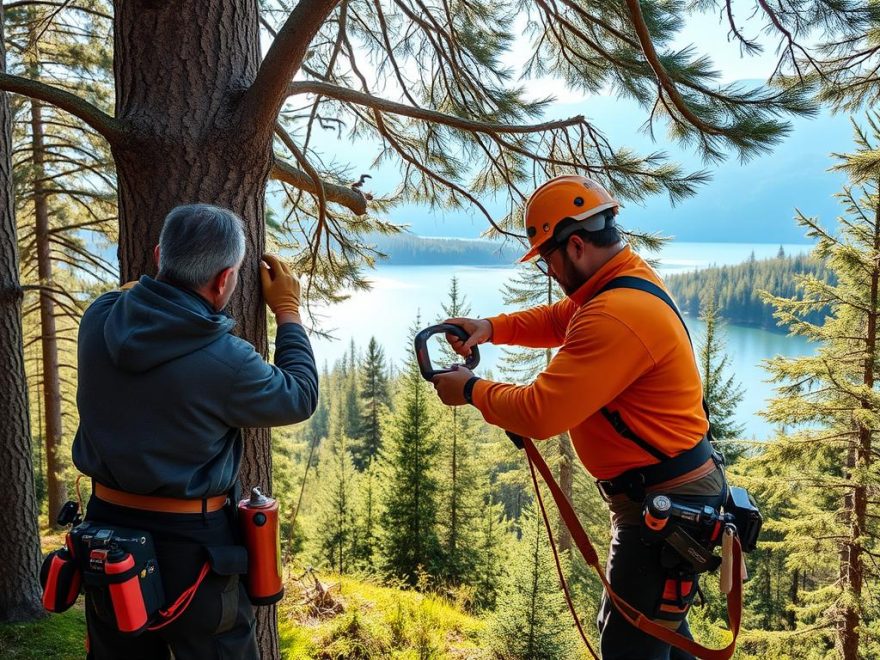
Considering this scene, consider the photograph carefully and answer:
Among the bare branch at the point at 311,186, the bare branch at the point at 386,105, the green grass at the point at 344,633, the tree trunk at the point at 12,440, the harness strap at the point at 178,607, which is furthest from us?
the tree trunk at the point at 12,440

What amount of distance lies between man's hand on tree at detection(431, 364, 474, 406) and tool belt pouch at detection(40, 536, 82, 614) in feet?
4.82

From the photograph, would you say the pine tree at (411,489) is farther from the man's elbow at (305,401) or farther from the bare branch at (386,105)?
the man's elbow at (305,401)

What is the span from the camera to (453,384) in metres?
2.51

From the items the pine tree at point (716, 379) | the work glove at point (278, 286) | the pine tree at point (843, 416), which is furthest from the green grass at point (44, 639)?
the pine tree at point (716, 379)

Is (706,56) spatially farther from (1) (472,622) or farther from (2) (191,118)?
(1) (472,622)

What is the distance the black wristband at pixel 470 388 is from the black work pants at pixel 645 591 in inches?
34.4

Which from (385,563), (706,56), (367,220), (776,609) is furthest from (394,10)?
(776,609)

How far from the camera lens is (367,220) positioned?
5.57 m

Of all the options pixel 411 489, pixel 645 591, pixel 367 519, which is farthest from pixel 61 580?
pixel 367 519

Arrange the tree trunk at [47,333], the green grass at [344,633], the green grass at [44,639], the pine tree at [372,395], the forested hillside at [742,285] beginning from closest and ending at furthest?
the green grass at [44,639] → the green grass at [344,633] → the tree trunk at [47,333] → the pine tree at [372,395] → the forested hillside at [742,285]

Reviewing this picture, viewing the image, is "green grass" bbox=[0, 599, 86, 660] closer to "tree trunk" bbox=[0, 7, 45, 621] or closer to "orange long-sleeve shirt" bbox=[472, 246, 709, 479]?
"tree trunk" bbox=[0, 7, 45, 621]

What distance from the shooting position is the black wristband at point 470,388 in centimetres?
242

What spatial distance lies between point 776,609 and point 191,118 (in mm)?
32148

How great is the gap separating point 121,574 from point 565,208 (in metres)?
2.04
